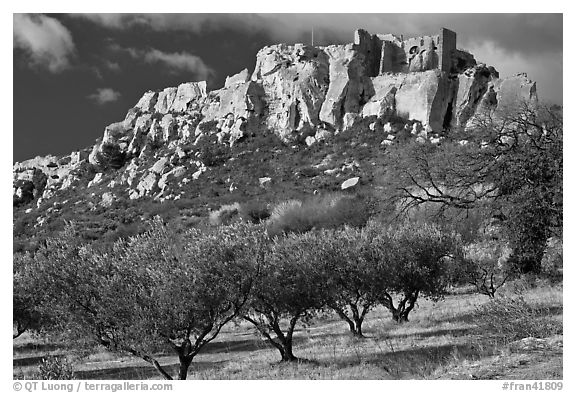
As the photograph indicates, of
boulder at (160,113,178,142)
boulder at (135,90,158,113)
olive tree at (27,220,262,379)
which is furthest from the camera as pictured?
boulder at (135,90,158,113)

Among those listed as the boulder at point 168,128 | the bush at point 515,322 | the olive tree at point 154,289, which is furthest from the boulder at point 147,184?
the bush at point 515,322

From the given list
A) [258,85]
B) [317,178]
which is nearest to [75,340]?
[317,178]

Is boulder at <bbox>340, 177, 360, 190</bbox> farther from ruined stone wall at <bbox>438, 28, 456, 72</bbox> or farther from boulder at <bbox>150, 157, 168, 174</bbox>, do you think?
ruined stone wall at <bbox>438, 28, 456, 72</bbox>

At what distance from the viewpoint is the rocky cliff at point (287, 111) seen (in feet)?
202

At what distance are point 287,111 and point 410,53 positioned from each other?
2068 centimetres

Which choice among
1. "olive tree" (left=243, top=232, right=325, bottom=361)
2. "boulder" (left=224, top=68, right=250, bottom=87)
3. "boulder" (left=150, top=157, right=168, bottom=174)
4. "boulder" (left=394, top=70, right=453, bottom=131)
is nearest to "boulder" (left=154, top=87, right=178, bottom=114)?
"boulder" (left=224, top=68, right=250, bottom=87)

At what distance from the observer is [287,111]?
221 feet

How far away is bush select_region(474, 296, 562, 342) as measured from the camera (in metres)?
10.7

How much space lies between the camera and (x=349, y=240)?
66.3 ft

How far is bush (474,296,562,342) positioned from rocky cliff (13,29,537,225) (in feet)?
140

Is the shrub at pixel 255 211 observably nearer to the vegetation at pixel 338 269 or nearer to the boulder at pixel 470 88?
the vegetation at pixel 338 269

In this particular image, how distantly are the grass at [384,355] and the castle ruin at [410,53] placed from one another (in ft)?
173
